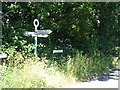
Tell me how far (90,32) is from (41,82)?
5186 millimetres

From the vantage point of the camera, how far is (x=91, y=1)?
282 inches

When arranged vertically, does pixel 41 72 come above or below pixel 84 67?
above

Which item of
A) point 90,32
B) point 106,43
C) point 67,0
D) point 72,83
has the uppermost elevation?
point 67,0

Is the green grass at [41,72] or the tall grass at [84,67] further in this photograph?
the tall grass at [84,67]

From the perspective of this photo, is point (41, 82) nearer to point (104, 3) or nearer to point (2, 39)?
point (2, 39)

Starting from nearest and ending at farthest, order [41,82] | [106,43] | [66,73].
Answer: [41,82]
[66,73]
[106,43]

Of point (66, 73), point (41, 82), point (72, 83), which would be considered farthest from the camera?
point (66, 73)

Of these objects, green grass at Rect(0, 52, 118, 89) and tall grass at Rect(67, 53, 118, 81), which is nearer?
green grass at Rect(0, 52, 118, 89)

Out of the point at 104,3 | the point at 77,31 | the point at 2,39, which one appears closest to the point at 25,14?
the point at 2,39

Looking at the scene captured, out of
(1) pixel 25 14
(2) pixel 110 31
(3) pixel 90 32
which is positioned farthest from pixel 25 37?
(2) pixel 110 31

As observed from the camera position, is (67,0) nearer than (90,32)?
Yes

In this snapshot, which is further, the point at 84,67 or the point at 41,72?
the point at 84,67

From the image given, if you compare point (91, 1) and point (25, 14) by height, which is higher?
point (91, 1)

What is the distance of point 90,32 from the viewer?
876 cm
